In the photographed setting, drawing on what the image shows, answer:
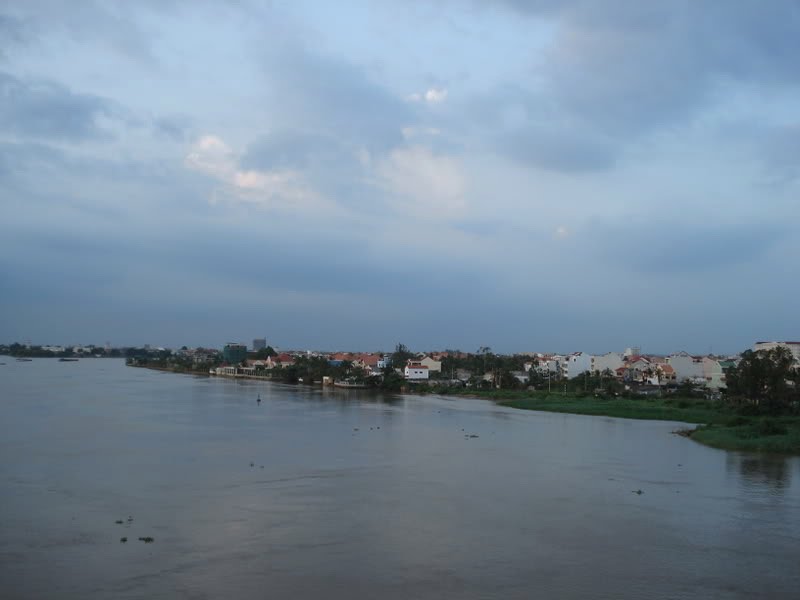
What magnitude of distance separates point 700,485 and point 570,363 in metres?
38.7

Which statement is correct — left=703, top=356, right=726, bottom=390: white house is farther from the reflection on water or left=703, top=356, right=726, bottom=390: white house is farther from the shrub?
the reflection on water

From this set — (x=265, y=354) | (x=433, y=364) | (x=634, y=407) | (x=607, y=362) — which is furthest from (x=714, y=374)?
(x=265, y=354)

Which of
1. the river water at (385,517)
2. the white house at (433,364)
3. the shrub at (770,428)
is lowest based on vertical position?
the river water at (385,517)

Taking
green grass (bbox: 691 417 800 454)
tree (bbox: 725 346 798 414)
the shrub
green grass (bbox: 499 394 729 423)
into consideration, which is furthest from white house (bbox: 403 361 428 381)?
the shrub

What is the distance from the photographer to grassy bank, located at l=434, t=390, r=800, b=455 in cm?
1750

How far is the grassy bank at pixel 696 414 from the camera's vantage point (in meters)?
17.5

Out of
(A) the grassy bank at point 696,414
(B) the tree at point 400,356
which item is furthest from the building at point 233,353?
(A) the grassy bank at point 696,414

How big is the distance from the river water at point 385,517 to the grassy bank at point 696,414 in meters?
1.63

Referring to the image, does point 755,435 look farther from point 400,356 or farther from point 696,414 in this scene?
point 400,356

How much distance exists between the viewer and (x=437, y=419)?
24.4 meters

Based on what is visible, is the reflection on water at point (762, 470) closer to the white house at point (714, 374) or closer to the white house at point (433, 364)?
the white house at point (714, 374)

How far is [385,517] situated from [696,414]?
761 inches

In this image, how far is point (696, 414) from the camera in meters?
25.1

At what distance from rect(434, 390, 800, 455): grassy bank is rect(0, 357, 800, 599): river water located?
163 cm
